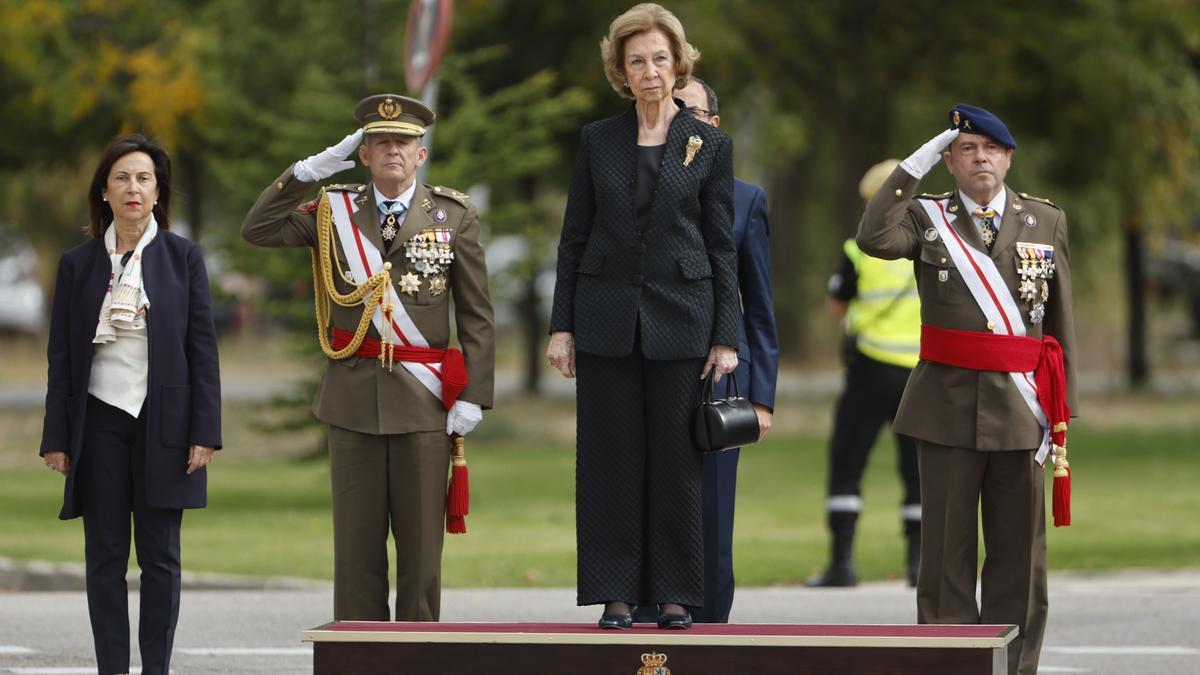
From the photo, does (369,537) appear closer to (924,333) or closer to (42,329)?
(924,333)

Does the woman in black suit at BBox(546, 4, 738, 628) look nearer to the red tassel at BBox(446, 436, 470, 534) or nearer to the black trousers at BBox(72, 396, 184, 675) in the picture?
the red tassel at BBox(446, 436, 470, 534)

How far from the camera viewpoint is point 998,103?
25.9 meters

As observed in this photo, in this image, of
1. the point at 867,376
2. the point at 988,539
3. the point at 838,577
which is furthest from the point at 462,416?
the point at 838,577

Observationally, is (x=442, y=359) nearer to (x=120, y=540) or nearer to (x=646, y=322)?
(x=646, y=322)

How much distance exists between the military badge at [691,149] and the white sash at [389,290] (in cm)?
126

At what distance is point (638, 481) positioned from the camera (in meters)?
7.32

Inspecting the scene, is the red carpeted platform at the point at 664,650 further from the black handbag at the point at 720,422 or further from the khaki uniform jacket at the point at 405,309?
the khaki uniform jacket at the point at 405,309

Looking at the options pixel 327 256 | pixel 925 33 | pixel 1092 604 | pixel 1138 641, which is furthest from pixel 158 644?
pixel 925 33

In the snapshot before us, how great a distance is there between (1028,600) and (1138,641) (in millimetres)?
2475

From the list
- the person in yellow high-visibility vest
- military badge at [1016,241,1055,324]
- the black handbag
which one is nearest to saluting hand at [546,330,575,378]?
the black handbag

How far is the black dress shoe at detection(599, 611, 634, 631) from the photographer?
7.16 m

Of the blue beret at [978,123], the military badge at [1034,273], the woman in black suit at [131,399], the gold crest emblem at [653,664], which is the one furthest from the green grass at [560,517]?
the gold crest emblem at [653,664]

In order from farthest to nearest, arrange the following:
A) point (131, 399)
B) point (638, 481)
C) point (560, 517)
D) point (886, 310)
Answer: point (560, 517)
point (886, 310)
point (131, 399)
point (638, 481)

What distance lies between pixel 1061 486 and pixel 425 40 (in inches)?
283
